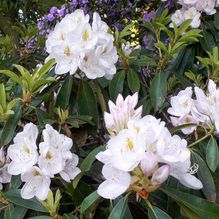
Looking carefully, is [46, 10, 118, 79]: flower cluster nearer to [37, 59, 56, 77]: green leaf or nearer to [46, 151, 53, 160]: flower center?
[37, 59, 56, 77]: green leaf

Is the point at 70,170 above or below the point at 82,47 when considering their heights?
below

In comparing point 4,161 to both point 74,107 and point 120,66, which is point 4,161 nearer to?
point 74,107

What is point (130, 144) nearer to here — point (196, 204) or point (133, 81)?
point (196, 204)

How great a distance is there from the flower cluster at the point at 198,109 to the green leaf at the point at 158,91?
83mm

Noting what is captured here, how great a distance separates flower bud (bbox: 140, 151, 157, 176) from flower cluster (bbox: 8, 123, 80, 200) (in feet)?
0.76

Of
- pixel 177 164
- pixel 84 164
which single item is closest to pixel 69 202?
pixel 84 164

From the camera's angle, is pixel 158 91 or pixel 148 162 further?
pixel 158 91

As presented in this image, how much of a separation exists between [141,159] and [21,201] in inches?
13.3

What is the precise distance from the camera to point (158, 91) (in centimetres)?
133

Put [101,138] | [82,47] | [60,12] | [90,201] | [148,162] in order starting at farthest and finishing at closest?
[60,12]
[101,138]
[82,47]
[90,201]
[148,162]

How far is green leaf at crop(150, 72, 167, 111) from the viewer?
1.29 meters

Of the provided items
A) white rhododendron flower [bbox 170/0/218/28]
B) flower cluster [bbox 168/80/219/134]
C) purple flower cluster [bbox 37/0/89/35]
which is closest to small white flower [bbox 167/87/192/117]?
flower cluster [bbox 168/80/219/134]

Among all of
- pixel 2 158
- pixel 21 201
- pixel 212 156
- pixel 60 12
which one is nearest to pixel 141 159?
pixel 212 156

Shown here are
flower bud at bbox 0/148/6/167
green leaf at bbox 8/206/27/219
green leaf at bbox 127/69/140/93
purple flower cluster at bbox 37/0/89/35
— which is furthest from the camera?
purple flower cluster at bbox 37/0/89/35
